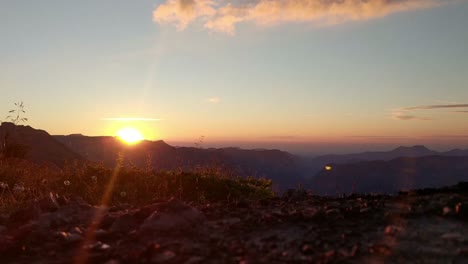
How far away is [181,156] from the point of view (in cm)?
1427

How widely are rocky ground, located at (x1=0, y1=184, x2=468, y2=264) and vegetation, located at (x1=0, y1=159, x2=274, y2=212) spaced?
3.65 m

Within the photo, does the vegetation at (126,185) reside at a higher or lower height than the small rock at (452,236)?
lower

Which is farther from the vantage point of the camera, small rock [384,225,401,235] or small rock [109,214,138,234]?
small rock [109,214,138,234]

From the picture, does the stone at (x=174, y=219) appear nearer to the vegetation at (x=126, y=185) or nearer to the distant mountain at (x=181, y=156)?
the vegetation at (x=126, y=185)

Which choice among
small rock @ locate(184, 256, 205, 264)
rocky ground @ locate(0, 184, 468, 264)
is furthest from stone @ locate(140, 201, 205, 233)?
small rock @ locate(184, 256, 205, 264)

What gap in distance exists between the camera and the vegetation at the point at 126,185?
8.46 metres

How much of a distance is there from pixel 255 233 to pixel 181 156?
10774 millimetres

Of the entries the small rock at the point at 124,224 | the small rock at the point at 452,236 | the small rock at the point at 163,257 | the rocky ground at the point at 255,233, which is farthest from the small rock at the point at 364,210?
the small rock at the point at 124,224

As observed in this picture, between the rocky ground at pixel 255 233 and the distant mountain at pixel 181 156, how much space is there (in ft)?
17.2

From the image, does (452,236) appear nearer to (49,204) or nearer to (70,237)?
(70,237)

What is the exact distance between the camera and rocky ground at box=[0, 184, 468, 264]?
3.07 m

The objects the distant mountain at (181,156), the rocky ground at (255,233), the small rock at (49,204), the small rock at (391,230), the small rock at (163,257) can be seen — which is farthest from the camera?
A: the distant mountain at (181,156)

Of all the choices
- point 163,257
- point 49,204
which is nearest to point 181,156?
point 49,204

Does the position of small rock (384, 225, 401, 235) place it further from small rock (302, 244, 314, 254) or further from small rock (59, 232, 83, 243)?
small rock (59, 232, 83, 243)
